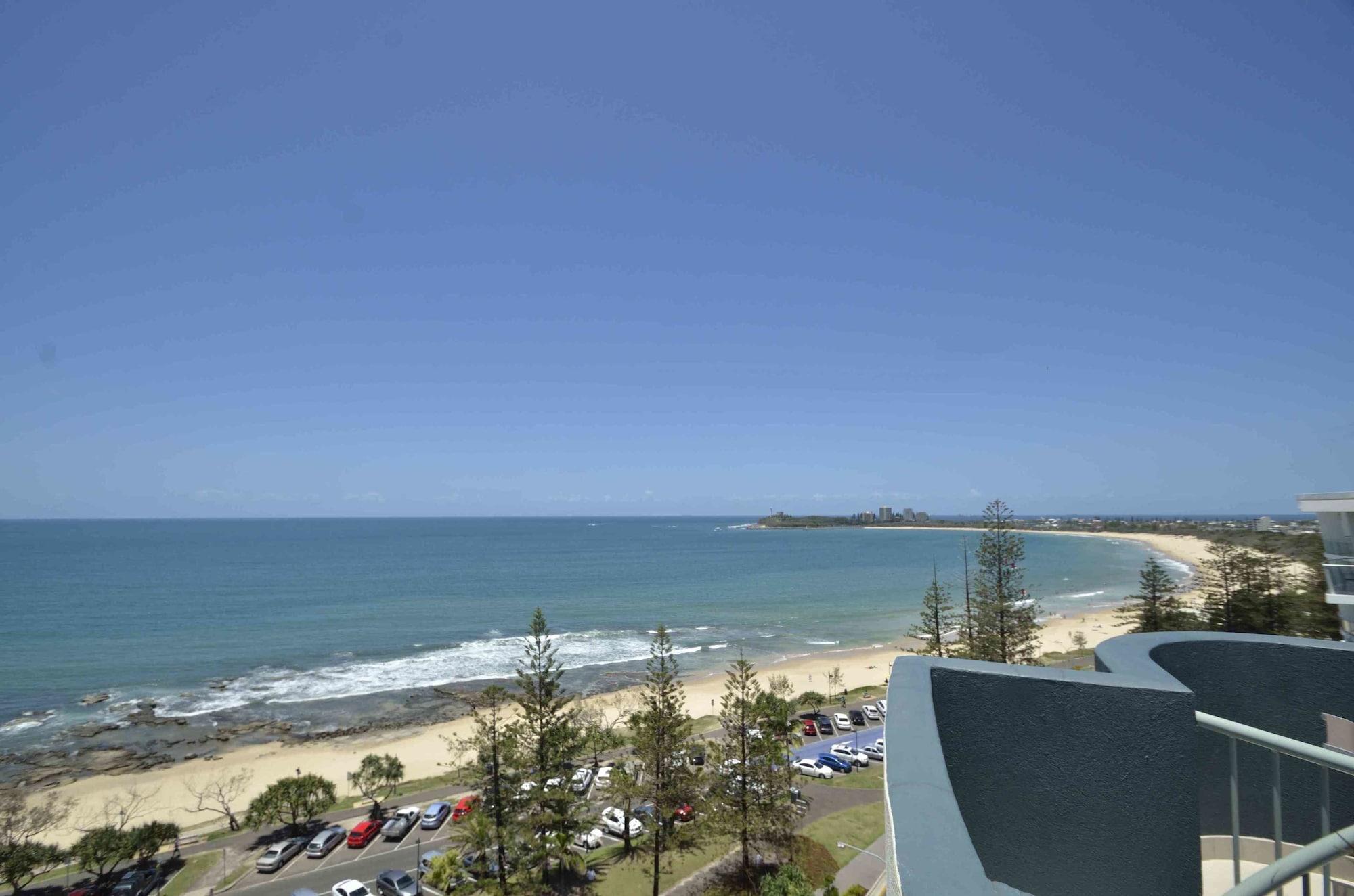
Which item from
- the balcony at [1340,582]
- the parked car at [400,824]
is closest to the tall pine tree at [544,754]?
the parked car at [400,824]

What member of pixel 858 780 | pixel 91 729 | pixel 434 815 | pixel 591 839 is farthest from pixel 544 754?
pixel 91 729

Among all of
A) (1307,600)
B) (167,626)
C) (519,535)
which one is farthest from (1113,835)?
(519,535)

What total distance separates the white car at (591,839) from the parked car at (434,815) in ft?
12.2

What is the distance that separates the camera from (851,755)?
17.8m

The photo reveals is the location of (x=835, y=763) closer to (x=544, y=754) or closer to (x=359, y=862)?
(x=544, y=754)

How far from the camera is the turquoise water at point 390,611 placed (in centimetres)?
2784

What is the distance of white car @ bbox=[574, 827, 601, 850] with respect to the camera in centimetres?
1371

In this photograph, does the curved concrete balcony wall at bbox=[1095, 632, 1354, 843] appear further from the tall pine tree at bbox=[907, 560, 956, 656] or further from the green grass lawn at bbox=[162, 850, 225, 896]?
the tall pine tree at bbox=[907, 560, 956, 656]

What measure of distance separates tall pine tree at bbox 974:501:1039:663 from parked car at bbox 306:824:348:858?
55.7ft

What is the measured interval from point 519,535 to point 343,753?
10155 cm

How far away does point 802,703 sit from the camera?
874 inches

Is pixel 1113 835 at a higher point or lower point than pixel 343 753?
higher

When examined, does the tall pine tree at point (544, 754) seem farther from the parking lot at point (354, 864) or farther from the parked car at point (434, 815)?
the parked car at point (434, 815)

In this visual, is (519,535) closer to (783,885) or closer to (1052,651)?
(1052,651)
